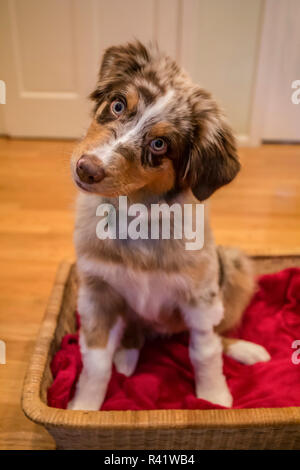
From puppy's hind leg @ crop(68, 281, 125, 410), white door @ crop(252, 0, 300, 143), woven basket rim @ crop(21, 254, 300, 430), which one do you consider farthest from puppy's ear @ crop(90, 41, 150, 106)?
white door @ crop(252, 0, 300, 143)

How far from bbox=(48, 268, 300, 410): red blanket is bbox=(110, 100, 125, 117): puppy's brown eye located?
929 mm

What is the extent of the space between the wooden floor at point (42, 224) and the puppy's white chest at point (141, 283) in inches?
13.1

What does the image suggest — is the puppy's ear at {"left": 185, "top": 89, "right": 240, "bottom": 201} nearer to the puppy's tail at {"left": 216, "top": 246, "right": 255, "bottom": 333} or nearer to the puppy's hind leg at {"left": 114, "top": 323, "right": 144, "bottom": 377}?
the puppy's tail at {"left": 216, "top": 246, "right": 255, "bottom": 333}

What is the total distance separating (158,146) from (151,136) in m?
0.04

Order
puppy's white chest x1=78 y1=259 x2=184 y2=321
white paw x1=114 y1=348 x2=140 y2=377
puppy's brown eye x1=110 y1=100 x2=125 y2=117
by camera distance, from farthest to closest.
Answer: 1. white paw x1=114 y1=348 x2=140 y2=377
2. puppy's white chest x1=78 y1=259 x2=184 y2=321
3. puppy's brown eye x1=110 y1=100 x2=125 y2=117

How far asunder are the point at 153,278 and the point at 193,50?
280 cm

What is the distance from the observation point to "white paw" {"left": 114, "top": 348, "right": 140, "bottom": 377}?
5.57ft

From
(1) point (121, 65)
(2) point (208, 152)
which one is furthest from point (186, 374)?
(1) point (121, 65)

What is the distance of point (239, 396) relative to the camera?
1.64 metres

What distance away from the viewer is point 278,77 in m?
3.72

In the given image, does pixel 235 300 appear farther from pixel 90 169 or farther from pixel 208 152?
pixel 90 169

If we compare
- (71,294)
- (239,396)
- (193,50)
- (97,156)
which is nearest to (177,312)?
(239,396)

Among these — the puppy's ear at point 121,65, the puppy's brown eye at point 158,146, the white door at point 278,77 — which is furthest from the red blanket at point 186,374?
the white door at point 278,77
